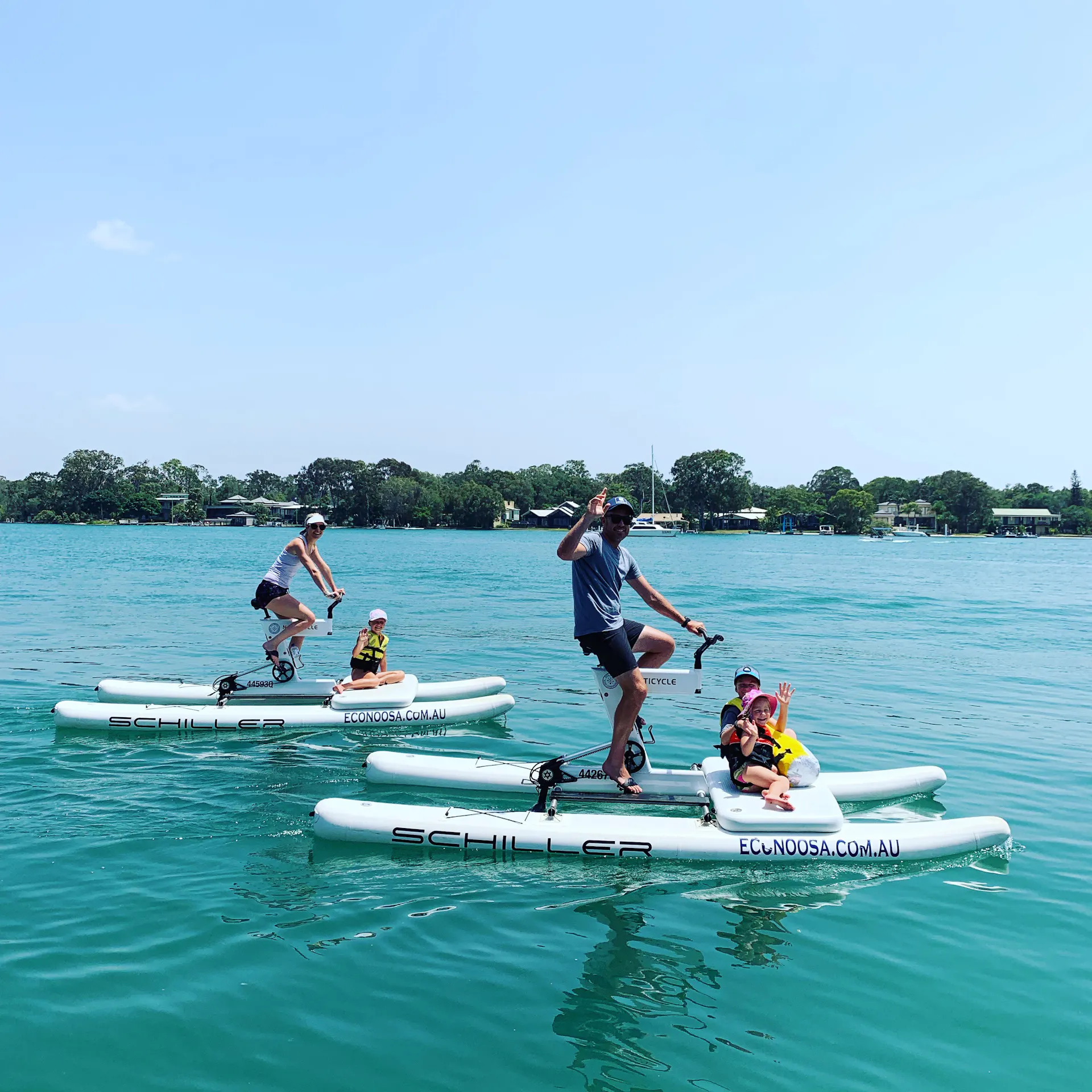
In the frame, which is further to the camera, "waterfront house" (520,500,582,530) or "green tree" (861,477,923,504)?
"green tree" (861,477,923,504)

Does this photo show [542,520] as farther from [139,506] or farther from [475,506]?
[139,506]

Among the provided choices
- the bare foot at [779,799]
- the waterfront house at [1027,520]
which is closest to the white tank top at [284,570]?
the bare foot at [779,799]

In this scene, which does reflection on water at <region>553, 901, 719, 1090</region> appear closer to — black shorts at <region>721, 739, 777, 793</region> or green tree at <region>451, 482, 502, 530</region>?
black shorts at <region>721, 739, 777, 793</region>

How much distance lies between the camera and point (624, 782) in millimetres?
8461

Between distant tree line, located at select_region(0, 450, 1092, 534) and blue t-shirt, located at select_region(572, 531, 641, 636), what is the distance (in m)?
140

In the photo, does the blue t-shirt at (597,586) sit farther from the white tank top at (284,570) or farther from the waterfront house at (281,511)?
the waterfront house at (281,511)

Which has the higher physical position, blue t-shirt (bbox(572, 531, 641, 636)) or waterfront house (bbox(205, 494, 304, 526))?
waterfront house (bbox(205, 494, 304, 526))

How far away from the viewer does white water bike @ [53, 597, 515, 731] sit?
39.0ft

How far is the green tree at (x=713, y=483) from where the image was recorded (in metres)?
159

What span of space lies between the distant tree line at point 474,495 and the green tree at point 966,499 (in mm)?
190

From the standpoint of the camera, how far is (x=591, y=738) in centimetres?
1260

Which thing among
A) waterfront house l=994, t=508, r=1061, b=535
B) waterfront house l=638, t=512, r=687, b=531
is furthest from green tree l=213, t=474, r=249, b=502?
waterfront house l=994, t=508, r=1061, b=535

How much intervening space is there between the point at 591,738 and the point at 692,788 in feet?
13.3

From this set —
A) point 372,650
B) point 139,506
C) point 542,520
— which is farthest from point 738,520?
point 372,650
